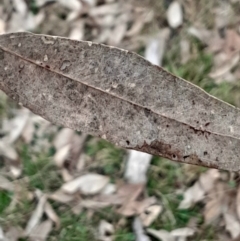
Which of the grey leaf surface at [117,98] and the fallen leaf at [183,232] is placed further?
the fallen leaf at [183,232]

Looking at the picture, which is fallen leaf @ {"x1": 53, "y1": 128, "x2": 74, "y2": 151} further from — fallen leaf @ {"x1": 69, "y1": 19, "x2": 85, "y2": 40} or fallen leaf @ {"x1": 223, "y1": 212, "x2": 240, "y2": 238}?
fallen leaf @ {"x1": 223, "y1": 212, "x2": 240, "y2": 238}

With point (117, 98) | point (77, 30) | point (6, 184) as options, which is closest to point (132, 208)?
point (6, 184)

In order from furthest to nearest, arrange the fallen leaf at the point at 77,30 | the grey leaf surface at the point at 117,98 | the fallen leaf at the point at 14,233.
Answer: the fallen leaf at the point at 77,30
the fallen leaf at the point at 14,233
the grey leaf surface at the point at 117,98

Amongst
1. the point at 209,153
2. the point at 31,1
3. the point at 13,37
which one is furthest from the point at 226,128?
the point at 31,1

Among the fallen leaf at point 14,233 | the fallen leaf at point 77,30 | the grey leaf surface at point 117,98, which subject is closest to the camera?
the grey leaf surface at point 117,98

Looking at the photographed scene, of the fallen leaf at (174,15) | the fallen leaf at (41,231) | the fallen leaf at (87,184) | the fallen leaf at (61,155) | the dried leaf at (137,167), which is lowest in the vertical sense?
the fallen leaf at (41,231)

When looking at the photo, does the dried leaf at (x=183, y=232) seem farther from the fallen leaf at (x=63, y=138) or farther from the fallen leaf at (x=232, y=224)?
the fallen leaf at (x=63, y=138)

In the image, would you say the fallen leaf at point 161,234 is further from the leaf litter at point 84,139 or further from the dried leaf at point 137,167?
the dried leaf at point 137,167

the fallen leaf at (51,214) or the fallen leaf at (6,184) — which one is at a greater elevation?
the fallen leaf at (6,184)

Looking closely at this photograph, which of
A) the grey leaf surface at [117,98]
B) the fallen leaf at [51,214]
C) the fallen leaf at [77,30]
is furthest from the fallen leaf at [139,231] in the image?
the grey leaf surface at [117,98]
